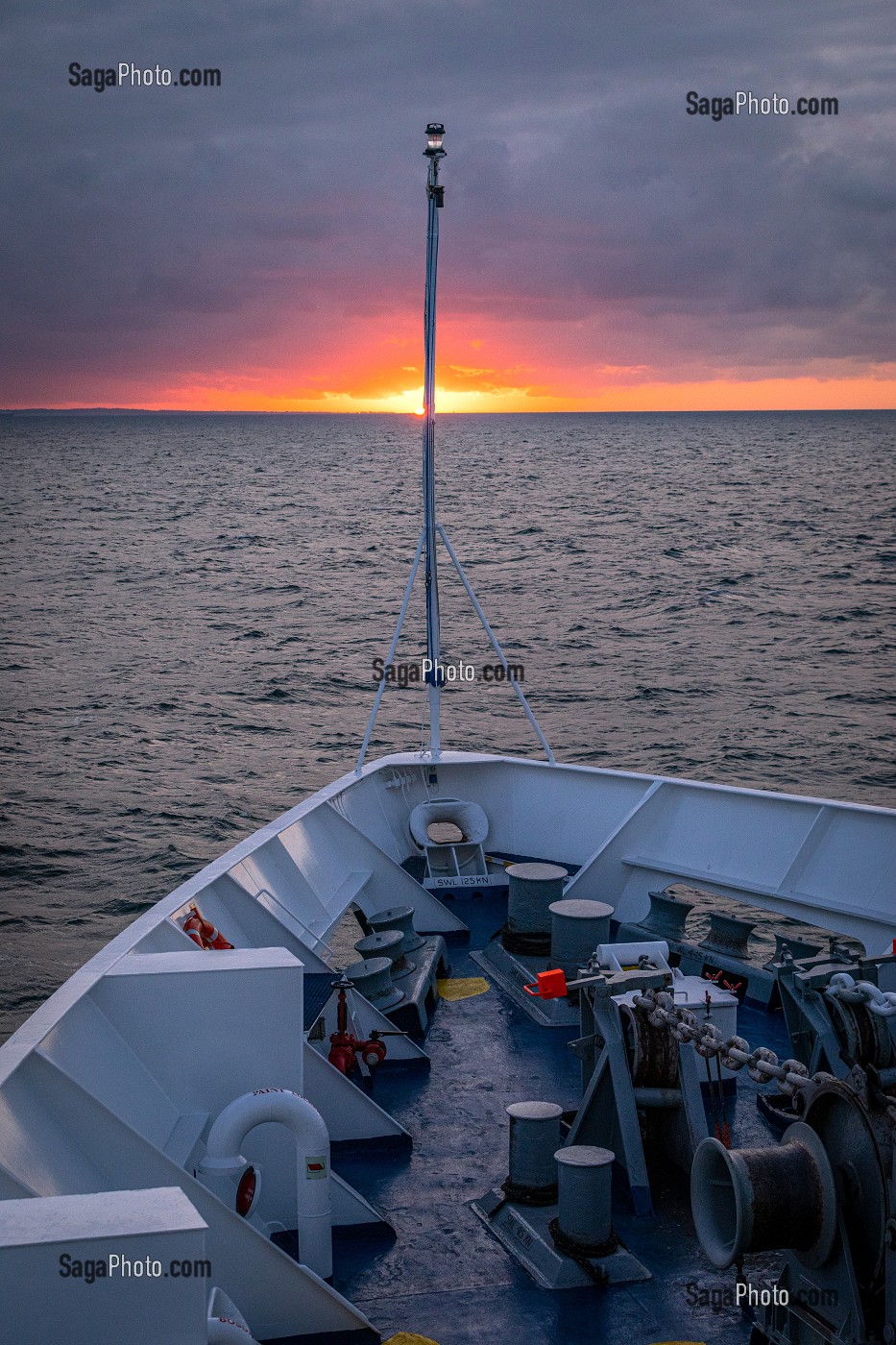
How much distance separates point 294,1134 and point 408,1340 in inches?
45.2

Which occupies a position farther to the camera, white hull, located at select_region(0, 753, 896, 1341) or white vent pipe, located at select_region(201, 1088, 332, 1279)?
white vent pipe, located at select_region(201, 1088, 332, 1279)

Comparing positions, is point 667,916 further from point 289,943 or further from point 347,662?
point 347,662

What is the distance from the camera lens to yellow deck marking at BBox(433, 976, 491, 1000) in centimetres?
1061

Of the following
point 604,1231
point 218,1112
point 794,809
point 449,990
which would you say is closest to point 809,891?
point 794,809

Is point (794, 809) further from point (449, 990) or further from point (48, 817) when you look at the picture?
point (48, 817)

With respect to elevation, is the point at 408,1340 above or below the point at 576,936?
below

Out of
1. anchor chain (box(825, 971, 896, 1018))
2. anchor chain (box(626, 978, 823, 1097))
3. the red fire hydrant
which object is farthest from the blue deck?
anchor chain (box(825, 971, 896, 1018))

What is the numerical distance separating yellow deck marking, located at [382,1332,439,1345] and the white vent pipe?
70 cm

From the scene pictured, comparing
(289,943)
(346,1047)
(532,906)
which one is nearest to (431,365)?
(532,906)

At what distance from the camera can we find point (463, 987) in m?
10.8

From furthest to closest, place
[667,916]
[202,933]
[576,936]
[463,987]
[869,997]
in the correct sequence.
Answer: [667,916] → [463,987] → [576,936] → [202,933] → [869,997]

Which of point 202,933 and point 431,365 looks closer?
point 202,933

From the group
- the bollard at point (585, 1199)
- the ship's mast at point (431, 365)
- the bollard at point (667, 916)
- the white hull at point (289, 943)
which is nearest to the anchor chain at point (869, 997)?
the bollard at point (585, 1199)

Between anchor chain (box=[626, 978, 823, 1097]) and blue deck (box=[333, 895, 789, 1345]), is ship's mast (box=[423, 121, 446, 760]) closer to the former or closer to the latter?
blue deck (box=[333, 895, 789, 1345])
